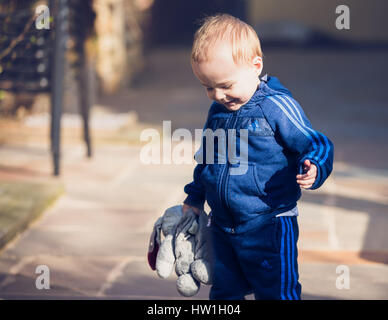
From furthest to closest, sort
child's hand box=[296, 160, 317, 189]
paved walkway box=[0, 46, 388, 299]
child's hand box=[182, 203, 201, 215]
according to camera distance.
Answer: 1. paved walkway box=[0, 46, 388, 299]
2. child's hand box=[182, 203, 201, 215]
3. child's hand box=[296, 160, 317, 189]

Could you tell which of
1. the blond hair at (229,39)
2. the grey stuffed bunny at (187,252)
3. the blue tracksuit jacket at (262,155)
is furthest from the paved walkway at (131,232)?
the blond hair at (229,39)

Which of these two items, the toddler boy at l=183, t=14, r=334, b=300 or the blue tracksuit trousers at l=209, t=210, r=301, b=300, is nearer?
the toddler boy at l=183, t=14, r=334, b=300

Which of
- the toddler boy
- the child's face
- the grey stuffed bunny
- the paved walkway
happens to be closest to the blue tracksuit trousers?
the toddler boy

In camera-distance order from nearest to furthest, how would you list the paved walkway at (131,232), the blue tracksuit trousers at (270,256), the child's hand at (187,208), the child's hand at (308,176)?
the child's hand at (308,176) < the blue tracksuit trousers at (270,256) < the child's hand at (187,208) < the paved walkway at (131,232)

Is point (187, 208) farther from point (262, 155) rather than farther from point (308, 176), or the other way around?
point (308, 176)

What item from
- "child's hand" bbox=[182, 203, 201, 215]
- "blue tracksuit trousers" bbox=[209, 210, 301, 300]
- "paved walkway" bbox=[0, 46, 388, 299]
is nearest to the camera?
"blue tracksuit trousers" bbox=[209, 210, 301, 300]

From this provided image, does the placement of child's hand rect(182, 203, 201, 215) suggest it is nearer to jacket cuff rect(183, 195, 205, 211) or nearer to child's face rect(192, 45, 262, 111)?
jacket cuff rect(183, 195, 205, 211)

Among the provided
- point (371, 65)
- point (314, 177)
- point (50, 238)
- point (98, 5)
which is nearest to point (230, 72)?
point (314, 177)

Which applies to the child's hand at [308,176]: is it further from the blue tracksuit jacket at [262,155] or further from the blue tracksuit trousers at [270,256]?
the blue tracksuit trousers at [270,256]

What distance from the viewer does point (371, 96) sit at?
951cm

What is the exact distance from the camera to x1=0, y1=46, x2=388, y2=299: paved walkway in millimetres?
3500

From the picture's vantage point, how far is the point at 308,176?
2.33 meters

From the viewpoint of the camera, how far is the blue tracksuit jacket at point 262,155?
2.43 meters
